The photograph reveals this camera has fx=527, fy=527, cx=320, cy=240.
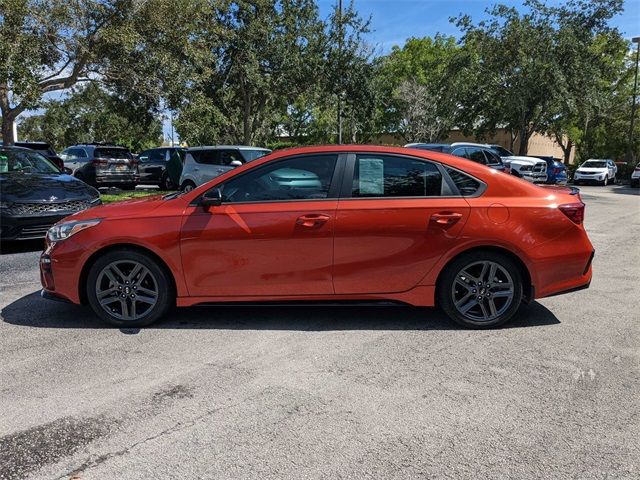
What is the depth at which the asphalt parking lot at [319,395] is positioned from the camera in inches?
109

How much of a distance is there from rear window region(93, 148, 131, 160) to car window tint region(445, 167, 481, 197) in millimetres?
Result: 15882

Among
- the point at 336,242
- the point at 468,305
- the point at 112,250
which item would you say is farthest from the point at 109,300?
the point at 468,305

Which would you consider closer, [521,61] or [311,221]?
[311,221]

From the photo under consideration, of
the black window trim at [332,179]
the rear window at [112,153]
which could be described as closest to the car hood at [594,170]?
the rear window at [112,153]

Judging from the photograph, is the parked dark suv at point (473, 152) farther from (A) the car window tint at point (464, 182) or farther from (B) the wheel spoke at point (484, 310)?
(B) the wheel spoke at point (484, 310)

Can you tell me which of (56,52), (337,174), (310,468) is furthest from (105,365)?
(56,52)

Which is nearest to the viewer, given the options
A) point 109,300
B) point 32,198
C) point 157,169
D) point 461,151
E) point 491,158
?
point 109,300

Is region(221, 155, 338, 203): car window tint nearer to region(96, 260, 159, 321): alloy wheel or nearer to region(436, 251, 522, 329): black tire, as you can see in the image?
region(96, 260, 159, 321): alloy wheel

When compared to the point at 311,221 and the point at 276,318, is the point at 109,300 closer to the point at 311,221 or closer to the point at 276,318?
the point at 276,318

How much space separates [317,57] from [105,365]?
20.1 meters

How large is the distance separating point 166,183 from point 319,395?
718 inches

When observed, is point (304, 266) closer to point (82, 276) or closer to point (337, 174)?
point (337, 174)

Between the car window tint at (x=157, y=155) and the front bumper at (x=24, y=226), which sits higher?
the car window tint at (x=157, y=155)

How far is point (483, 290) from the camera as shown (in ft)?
15.1
